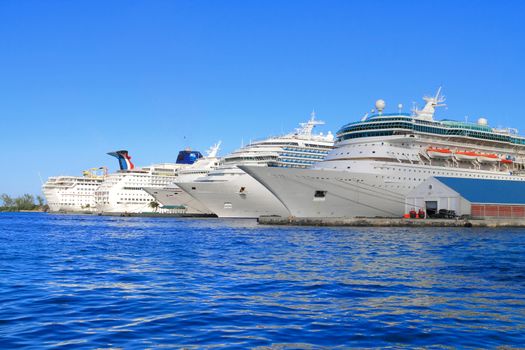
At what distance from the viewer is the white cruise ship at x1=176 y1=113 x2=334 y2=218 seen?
233ft

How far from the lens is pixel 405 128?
2269 inches

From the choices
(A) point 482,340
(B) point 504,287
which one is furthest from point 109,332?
(B) point 504,287

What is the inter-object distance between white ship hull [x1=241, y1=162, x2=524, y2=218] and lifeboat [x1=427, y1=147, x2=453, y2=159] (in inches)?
83.7

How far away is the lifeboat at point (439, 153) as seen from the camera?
188 ft

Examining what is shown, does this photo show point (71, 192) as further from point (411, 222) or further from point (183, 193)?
point (411, 222)

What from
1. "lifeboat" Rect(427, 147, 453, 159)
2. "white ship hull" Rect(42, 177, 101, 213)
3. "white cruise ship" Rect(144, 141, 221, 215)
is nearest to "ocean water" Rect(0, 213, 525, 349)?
"lifeboat" Rect(427, 147, 453, 159)

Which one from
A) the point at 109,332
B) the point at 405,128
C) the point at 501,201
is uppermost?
the point at 405,128

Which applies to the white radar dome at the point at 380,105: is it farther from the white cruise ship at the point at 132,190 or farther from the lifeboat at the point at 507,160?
the white cruise ship at the point at 132,190

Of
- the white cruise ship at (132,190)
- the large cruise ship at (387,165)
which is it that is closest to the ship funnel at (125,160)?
the white cruise ship at (132,190)

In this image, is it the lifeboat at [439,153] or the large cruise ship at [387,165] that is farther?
the lifeboat at [439,153]

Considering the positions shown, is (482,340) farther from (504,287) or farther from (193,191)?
(193,191)

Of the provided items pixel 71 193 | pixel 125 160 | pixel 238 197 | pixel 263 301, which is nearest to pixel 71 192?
pixel 71 193

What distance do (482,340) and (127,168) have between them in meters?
133

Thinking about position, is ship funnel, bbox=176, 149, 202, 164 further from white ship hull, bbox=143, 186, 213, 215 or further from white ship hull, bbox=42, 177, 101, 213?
white ship hull, bbox=143, 186, 213, 215
